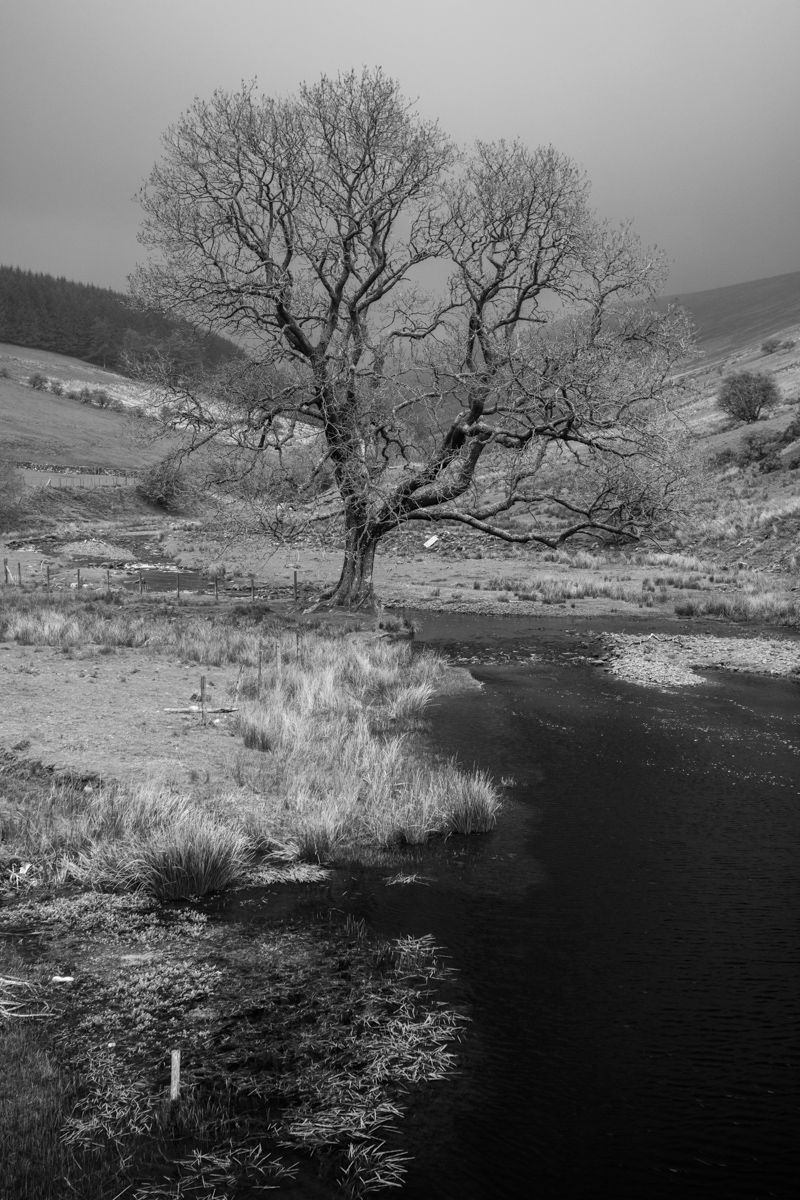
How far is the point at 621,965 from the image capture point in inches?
290

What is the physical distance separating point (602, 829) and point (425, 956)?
12.4 ft

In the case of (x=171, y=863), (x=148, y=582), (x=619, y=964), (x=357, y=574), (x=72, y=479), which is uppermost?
(x=72, y=479)

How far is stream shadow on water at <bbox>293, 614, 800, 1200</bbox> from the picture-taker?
17.4 ft

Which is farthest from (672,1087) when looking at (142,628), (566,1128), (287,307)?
(287,307)

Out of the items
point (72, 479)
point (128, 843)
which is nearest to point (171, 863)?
point (128, 843)

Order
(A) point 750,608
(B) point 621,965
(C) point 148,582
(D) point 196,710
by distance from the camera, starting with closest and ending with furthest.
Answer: (B) point 621,965 → (D) point 196,710 → (A) point 750,608 → (C) point 148,582

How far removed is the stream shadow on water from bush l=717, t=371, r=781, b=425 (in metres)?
63.5

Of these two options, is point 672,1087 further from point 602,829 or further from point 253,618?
point 253,618

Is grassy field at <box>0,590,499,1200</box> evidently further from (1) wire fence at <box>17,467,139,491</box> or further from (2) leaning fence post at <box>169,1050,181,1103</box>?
(1) wire fence at <box>17,467,139,491</box>

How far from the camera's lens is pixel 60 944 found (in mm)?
7262

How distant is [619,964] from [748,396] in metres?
71.3

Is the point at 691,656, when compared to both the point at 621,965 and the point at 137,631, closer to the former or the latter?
the point at 137,631

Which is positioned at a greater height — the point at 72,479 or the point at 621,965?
the point at 72,479

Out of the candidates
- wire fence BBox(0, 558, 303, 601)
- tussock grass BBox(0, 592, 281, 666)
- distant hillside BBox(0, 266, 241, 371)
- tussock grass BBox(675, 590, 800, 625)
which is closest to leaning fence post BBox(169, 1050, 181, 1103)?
tussock grass BBox(0, 592, 281, 666)
